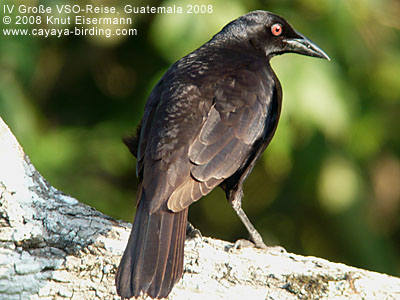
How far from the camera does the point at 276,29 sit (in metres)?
4.51

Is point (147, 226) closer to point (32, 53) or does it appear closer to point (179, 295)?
point (179, 295)

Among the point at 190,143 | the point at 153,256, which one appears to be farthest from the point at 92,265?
the point at 190,143

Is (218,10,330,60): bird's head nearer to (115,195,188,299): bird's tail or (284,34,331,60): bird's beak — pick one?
(284,34,331,60): bird's beak

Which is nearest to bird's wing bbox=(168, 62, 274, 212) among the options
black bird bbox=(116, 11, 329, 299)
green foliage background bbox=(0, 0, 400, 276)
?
black bird bbox=(116, 11, 329, 299)

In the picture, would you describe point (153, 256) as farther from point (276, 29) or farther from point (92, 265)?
point (276, 29)

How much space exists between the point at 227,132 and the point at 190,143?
25 cm

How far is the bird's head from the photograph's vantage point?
4465 mm

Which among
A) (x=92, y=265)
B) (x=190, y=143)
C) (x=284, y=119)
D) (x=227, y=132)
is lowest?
(x=92, y=265)

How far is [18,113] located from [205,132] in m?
2.48

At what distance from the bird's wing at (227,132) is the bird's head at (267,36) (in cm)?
47

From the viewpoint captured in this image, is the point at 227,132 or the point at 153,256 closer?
the point at 153,256

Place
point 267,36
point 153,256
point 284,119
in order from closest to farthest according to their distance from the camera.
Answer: point 153,256
point 267,36
point 284,119

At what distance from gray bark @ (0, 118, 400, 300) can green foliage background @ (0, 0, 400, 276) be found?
1.83m

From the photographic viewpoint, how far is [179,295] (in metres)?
3.23
